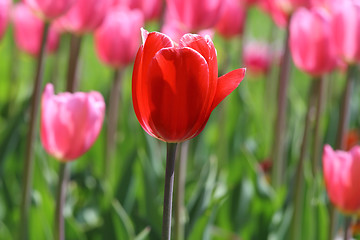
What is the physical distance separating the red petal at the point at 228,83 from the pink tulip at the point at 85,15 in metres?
0.72

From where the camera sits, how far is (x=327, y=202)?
5.46 feet

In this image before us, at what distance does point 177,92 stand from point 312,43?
734 mm

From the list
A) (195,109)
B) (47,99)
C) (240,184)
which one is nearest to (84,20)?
(47,99)

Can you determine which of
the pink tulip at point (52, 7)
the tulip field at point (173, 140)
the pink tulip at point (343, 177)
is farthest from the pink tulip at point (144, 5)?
the pink tulip at point (343, 177)

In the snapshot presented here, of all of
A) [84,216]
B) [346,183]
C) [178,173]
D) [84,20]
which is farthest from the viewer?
[84,216]

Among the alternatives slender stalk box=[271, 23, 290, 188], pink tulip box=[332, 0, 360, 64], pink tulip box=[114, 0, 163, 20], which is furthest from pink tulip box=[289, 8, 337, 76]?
pink tulip box=[114, 0, 163, 20]

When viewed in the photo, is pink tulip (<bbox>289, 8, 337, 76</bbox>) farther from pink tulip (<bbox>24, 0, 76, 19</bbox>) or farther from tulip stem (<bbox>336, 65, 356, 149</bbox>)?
pink tulip (<bbox>24, 0, 76, 19</bbox>)

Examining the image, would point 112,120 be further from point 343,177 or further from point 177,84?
point 177,84

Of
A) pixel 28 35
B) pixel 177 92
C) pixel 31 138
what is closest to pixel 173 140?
pixel 177 92

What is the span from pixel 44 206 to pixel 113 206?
0.28 metres

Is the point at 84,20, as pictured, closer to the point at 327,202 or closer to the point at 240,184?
the point at 240,184

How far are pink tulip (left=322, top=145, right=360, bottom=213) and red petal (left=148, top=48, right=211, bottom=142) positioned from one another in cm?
42

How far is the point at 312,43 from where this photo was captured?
139cm

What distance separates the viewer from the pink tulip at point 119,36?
175 centimetres
